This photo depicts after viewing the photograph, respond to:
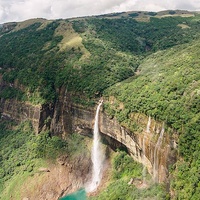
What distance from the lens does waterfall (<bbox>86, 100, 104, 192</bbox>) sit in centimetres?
4718

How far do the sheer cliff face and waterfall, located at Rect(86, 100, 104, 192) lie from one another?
112 centimetres

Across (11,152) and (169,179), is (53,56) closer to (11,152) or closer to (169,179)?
(11,152)

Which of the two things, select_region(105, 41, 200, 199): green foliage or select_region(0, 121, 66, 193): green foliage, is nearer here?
select_region(105, 41, 200, 199): green foliage

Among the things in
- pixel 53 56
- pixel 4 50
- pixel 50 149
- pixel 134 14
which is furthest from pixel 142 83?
pixel 134 14

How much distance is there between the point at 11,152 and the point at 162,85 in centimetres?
2861

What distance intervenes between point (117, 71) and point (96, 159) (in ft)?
50.4

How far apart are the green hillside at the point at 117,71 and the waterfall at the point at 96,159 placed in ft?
13.6

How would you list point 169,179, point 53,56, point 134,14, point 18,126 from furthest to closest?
point 134,14 < point 53,56 < point 18,126 < point 169,179

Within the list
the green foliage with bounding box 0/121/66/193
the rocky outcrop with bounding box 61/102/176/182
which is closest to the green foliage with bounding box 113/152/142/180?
the rocky outcrop with bounding box 61/102/176/182

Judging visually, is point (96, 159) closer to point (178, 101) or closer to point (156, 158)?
point (156, 158)

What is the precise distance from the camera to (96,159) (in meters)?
49.4

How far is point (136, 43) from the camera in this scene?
72.3 meters

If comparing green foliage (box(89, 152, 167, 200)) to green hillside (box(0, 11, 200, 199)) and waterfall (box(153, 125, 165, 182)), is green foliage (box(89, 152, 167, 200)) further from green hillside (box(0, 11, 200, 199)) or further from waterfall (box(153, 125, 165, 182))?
green hillside (box(0, 11, 200, 199))

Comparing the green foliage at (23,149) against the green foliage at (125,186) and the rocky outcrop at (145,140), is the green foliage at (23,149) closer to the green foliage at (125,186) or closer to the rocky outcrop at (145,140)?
the rocky outcrop at (145,140)
